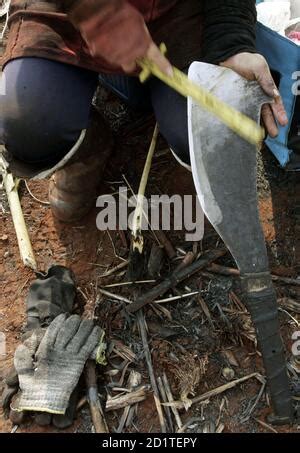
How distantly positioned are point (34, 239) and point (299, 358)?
1.15 m

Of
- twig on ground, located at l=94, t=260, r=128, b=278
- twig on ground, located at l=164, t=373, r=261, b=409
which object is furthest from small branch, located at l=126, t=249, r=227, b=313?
twig on ground, located at l=164, t=373, r=261, b=409

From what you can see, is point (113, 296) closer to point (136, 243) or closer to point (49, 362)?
point (136, 243)

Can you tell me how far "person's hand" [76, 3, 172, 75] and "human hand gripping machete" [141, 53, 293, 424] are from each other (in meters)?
0.25

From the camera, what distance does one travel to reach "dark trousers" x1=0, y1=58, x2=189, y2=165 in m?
1.95

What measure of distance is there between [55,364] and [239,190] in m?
0.85

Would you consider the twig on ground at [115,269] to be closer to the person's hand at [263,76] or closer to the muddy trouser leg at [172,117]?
the muddy trouser leg at [172,117]

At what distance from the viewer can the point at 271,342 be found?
1854mm

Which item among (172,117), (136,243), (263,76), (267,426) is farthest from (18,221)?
(267,426)

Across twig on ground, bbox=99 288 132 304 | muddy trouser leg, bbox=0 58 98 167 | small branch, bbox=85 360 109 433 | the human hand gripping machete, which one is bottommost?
small branch, bbox=85 360 109 433

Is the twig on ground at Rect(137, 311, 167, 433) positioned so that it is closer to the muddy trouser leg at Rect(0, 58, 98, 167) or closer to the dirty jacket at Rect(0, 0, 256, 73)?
the muddy trouser leg at Rect(0, 58, 98, 167)

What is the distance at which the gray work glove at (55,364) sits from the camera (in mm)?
1884
